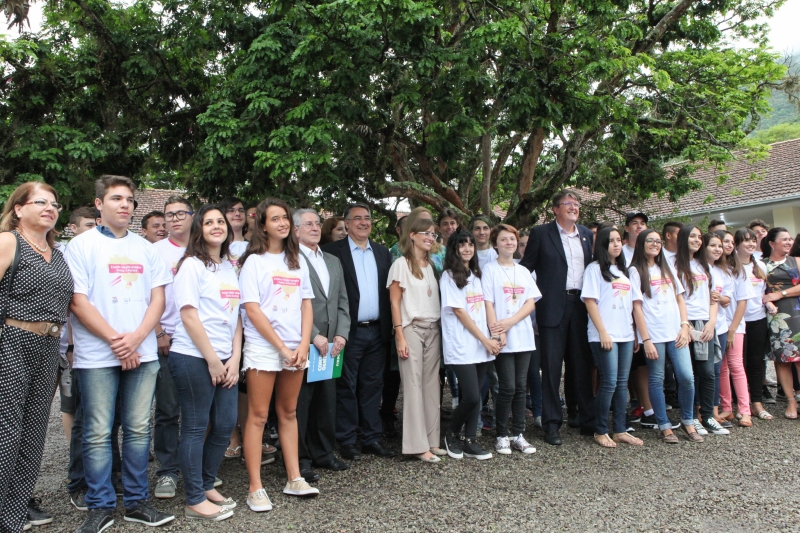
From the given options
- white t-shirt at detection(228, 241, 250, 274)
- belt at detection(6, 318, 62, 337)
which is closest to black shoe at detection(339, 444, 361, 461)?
white t-shirt at detection(228, 241, 250, 274)

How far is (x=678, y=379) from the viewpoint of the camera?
605 cm

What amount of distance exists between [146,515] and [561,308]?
394cm

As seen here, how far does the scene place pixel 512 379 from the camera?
5.62m

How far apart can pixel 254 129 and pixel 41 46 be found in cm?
312

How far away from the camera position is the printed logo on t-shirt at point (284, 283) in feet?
14.5

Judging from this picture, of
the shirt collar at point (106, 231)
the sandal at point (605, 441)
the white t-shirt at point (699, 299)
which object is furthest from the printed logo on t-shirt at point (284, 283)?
the white t-shirt at point (699, 299)

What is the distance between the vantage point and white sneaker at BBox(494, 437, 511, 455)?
557 centimetres

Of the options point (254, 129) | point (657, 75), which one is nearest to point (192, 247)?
point (254, 129)

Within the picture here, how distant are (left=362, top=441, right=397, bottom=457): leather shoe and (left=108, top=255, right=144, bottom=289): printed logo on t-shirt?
8.69 ft

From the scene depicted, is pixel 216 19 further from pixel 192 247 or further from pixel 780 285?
pixel 780 285

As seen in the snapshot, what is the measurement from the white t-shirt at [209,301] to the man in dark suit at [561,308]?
310 centimetres

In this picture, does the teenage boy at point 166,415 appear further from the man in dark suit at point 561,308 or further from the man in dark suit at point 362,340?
the man in dark suit at point 561,308

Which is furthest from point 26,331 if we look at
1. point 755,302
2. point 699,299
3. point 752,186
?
point 752,186

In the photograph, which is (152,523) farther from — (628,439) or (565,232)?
(565,232)
